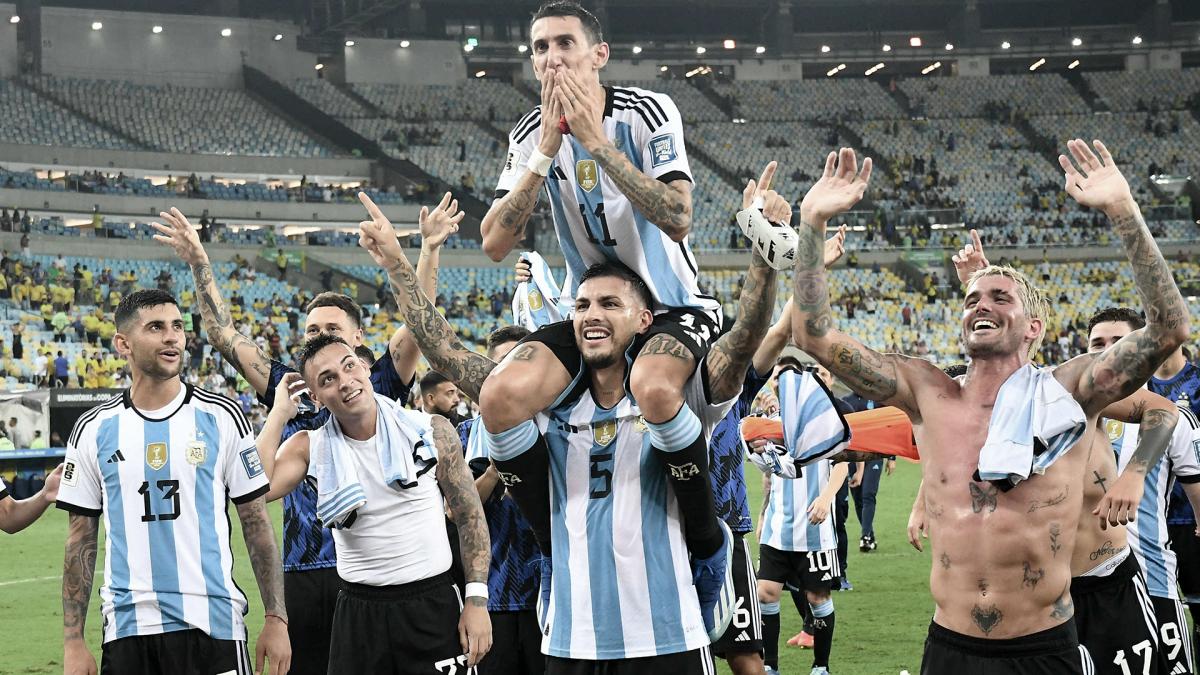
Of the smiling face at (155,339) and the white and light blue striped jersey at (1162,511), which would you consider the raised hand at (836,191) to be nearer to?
the smiling face at (155,339)

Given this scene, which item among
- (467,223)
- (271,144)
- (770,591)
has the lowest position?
(770,591)

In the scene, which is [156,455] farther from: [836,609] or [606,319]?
[836,609]

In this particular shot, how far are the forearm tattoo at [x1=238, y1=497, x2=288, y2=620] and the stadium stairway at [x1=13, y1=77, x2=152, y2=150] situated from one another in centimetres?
4520

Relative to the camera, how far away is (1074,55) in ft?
209

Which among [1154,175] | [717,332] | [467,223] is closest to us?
[717,332]

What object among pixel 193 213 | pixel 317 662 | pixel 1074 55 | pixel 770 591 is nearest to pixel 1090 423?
pixel 317 662

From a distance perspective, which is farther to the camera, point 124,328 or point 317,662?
point 317,662

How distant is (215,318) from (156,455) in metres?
1.32

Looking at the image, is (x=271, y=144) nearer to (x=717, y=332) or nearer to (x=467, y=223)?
(x=467, y=223)

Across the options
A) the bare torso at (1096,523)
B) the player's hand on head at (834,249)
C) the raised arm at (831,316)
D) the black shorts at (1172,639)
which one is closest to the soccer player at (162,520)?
the raised arm at (831,316)

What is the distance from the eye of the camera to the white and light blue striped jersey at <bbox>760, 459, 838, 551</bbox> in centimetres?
991

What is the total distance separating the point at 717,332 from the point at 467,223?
1767 inches

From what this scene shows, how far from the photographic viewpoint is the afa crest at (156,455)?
5535 mm

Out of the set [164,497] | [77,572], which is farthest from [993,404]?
[77,572]
